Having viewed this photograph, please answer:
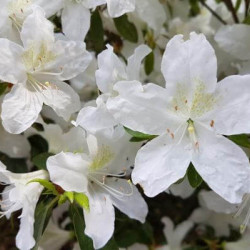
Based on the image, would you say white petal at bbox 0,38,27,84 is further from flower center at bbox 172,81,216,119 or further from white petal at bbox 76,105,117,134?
flower center at bbox 172,81,216,119

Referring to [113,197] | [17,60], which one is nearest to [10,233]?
[113,197]

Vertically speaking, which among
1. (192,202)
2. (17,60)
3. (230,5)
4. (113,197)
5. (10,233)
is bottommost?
(192,202)

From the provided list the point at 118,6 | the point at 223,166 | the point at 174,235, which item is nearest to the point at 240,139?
the point at 223,166

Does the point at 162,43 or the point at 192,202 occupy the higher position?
the point at 162,43

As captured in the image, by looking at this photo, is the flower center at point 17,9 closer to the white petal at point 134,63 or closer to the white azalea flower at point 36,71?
the white azalea flower at point 36,71

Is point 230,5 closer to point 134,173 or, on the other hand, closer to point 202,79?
point 202,79

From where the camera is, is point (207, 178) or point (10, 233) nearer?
point (207, 178)

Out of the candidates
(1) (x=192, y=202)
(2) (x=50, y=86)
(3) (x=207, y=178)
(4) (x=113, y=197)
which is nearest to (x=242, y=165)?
(3) (x=207, y=178)

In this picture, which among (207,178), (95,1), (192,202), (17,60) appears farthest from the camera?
(192,202)

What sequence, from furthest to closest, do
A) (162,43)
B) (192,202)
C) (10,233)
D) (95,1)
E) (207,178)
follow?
(192,202) → (10,233) → (162,43) → (95,1) → (207,178)
